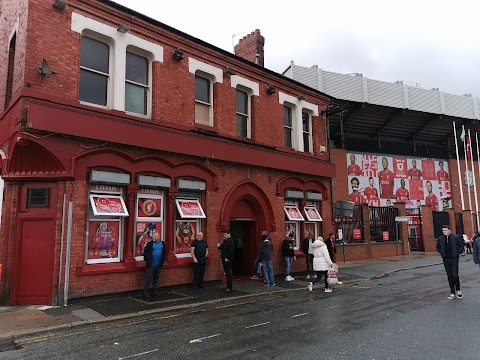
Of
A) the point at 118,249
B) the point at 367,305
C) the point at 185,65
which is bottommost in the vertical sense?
the point at 367,305

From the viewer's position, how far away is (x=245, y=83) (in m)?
14.6

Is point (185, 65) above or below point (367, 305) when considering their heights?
above

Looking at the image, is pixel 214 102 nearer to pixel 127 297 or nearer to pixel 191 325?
pixel 127 297

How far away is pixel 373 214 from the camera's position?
78.2 feet

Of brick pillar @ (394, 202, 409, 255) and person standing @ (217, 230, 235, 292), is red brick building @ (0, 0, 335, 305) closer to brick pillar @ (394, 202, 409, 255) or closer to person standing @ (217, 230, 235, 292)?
person standing @ (217, 230, 235, 292)

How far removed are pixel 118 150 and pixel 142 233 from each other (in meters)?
2.53

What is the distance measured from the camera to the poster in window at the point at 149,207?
1113cm

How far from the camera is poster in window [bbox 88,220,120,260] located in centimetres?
1002

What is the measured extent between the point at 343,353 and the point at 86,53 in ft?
32.3

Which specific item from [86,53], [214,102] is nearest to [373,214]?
[214,102]

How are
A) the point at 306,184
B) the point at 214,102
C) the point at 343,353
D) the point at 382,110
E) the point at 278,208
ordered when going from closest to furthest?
the point at 343,353 → the point at 214,102 → the point at 278,208 → the point at 306,184 → the point at 382,110

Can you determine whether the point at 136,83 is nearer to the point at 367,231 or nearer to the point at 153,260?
the point at 153,260

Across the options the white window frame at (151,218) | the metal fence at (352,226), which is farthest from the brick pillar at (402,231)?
the white window frame at (151,218)

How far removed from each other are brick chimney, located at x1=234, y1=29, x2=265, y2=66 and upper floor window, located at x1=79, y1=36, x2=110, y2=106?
8602 millimetres
